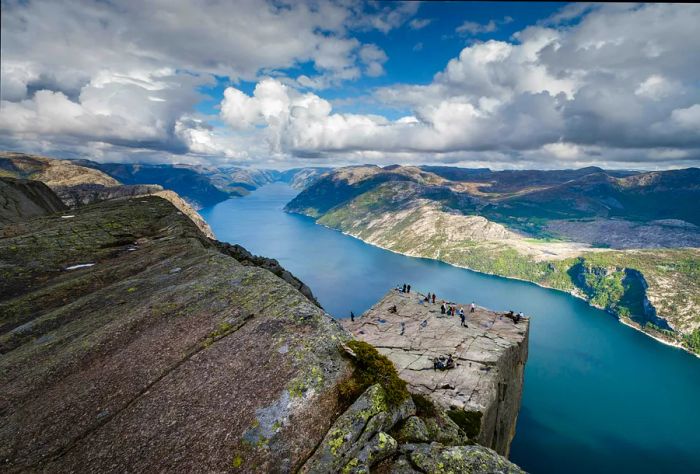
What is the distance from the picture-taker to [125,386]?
52.7 ft

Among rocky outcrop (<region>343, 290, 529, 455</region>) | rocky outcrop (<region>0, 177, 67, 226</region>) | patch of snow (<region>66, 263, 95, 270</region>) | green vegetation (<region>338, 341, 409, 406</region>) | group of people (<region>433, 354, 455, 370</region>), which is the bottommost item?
rocky outcrop (<region>343, 290, 529, 455</region>)

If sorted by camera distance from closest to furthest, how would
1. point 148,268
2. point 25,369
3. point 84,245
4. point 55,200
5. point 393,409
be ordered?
1. point 393,409
2. point 25,369
3. point 148,268
4. point 84,245
5. point 55,200

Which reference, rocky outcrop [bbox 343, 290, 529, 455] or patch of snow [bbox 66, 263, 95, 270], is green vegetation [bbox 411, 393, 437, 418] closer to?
rocky outcrop [bbox 343, 290, 529, 455]

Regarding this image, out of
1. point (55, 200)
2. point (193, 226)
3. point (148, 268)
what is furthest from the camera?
point (55, 200)

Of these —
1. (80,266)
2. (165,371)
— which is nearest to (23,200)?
(80,266)

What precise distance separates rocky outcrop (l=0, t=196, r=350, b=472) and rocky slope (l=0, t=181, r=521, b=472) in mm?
59

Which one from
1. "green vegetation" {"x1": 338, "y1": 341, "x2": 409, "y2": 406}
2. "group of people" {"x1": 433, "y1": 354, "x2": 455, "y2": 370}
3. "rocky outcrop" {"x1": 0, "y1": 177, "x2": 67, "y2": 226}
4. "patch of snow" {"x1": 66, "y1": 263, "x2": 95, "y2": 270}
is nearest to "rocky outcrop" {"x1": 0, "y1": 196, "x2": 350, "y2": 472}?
"green vegetation" {"x1": 338, "y1": 341, "x2": 409, "y2": 406}

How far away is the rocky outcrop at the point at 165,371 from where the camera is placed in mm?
13406

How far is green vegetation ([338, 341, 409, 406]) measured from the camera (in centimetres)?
1568

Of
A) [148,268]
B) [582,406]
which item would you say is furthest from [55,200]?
[582,406]

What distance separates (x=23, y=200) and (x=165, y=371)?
8989 centimetres

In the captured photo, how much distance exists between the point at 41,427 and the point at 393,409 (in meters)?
15.6

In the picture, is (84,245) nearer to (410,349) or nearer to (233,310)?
(233,310)

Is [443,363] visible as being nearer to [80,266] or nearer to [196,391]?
[196,391]
